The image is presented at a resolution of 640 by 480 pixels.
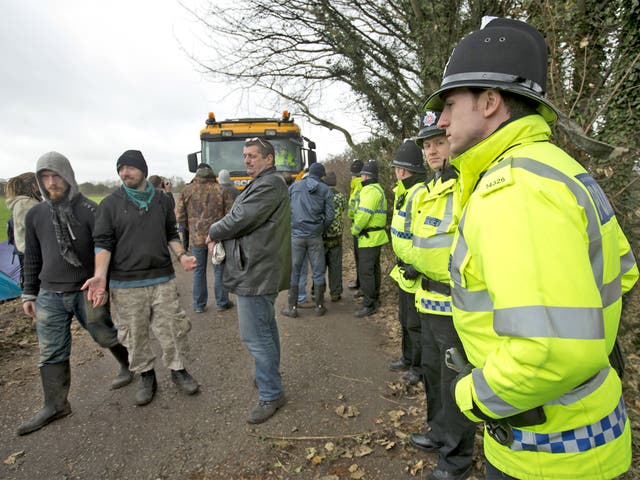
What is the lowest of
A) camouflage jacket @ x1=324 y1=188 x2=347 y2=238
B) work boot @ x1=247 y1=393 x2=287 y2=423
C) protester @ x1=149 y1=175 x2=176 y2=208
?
work boot @ x1=247 y1=393 x2=287 y2=423

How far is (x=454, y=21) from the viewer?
5.97 meters

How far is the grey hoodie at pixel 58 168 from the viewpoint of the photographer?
123 inches

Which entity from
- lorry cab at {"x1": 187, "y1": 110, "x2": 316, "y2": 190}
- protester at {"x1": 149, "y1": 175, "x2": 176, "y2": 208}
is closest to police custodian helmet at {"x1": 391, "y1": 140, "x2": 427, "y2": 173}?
lorry cab at {"x1": 187, "y1": 110, "x2": 316, "y2": 190}

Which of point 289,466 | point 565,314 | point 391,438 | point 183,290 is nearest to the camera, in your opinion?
point 565,314

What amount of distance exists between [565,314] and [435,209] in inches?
55.9

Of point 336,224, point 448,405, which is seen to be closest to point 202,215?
point 336,224

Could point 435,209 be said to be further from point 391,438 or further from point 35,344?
point 35,344

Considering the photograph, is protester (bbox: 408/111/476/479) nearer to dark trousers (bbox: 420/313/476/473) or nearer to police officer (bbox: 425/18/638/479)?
dark trousers (bbox: 420/313/476/473)

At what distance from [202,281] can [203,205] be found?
1215 mm

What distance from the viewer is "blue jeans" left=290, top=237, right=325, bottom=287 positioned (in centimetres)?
572

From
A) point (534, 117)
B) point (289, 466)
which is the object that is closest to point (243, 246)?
point (289, 466)

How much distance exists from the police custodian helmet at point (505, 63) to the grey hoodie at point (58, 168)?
3.34 metres

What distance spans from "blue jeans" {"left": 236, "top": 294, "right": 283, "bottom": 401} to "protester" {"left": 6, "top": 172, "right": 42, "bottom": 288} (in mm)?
3224

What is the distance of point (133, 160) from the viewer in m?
3.31
